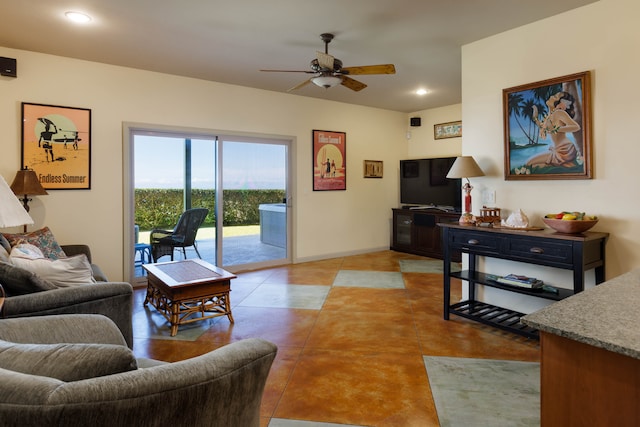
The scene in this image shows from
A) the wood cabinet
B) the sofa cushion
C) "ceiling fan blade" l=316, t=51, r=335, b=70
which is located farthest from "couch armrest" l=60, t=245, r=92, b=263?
the wood cabinet

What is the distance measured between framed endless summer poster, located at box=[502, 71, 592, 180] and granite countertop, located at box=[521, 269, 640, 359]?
1.96m

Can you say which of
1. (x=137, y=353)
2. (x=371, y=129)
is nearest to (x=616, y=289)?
(x=137, y=353)

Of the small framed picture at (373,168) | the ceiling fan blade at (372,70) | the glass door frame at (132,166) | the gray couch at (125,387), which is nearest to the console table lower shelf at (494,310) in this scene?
the ceiling fan blade at (372,70)

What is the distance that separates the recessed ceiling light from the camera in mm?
3121

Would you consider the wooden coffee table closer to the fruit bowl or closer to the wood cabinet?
the fruit bowl

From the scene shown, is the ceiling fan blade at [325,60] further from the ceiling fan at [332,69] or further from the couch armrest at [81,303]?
the couch armrest at [81,303]

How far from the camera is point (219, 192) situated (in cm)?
527

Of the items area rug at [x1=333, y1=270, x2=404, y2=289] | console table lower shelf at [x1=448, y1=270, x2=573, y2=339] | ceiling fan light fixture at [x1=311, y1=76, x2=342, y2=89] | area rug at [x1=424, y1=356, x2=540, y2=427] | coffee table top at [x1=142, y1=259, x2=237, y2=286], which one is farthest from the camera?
area rug at [x1=333, y1=270, x2=404, y2=289]

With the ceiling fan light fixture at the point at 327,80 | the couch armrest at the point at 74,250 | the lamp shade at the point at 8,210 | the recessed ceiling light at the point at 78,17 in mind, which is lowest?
the couch armrest at the point at 74,250

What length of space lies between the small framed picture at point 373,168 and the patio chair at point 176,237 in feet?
10.6

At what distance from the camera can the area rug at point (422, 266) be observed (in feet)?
18.2

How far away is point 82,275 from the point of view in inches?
103

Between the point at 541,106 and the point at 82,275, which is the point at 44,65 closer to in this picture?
the point at 82,275

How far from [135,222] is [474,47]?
438 cm
